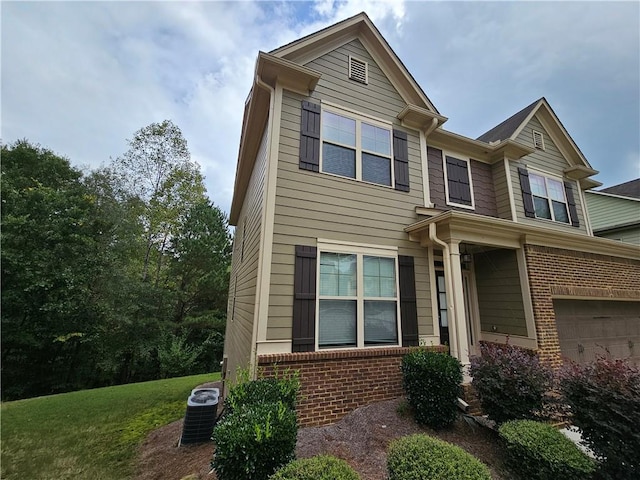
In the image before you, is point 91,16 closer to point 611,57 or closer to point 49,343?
point 49,343

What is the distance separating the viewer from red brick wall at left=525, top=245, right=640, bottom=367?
5.55 metres

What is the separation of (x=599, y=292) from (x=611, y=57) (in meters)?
9.71

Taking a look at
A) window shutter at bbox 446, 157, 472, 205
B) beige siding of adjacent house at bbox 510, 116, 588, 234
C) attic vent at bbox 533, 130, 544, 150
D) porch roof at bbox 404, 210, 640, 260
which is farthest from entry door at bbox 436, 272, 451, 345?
attic vent at bbox 533, 130, 544, 150

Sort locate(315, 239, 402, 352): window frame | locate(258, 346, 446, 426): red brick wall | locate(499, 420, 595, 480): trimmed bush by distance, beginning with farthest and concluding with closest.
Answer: locate(315, 239, 402, 352): window frame, locate(258, 346, 446, 426): red brick wall, locate(499, 420, 595, 480): trimmed bush

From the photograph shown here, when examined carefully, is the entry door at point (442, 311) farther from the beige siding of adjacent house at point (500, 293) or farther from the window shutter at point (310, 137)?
the window shutter at point (310, 137)

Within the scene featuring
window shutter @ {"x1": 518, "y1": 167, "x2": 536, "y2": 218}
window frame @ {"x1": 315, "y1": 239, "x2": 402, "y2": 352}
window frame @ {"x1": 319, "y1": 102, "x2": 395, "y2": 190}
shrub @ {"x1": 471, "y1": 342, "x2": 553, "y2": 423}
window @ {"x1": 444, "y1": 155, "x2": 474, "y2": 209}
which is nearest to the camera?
shrub @ {"x1": 471, "y1": 342, "x2": 553, "y2": 423}

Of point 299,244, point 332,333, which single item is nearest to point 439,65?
point 299,244

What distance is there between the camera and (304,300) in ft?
14.5

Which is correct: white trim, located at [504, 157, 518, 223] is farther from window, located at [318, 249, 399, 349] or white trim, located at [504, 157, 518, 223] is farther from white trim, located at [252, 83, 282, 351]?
white trim, located at [252, 83, 282, 351]

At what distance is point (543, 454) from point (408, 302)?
2750 millimetres

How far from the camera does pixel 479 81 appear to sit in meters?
11.9

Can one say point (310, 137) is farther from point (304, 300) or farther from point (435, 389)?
point (435, 389)

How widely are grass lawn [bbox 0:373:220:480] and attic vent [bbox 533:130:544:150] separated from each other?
12522 millimetres

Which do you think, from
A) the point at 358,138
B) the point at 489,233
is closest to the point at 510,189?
the point at 489,233
